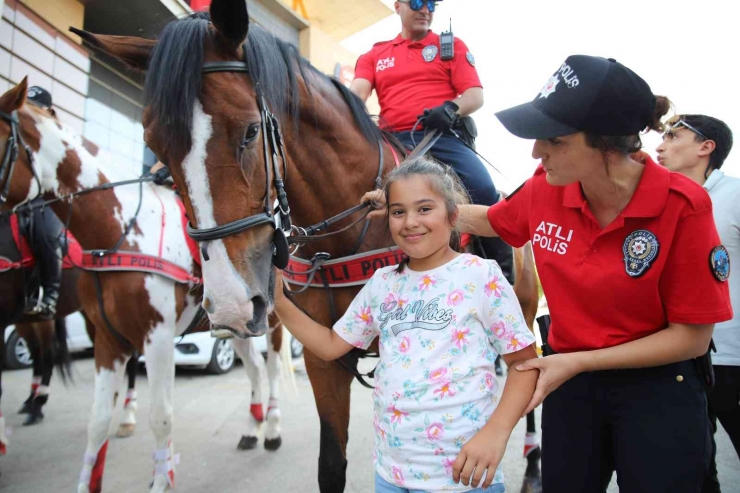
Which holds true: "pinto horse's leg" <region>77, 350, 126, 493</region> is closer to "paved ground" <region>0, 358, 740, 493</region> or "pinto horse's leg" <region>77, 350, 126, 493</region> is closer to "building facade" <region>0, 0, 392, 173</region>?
"paved ground" <region>0, 358, 740, 493</region>

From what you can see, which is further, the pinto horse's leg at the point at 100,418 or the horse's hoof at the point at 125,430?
the horse's hoof at the point at 125,430

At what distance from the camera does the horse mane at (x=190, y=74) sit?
148 centimetres

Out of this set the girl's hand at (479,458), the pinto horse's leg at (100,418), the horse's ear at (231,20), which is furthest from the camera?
the pinto horse's leg at (100,418)

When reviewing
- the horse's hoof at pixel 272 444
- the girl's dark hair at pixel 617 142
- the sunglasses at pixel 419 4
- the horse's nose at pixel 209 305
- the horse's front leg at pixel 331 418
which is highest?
the sunglasses at pixel 419 4

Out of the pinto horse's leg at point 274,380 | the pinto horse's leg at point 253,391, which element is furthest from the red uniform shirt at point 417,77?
the pinto horse's leg at point 253,391

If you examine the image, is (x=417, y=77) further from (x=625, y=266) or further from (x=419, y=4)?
(x=625, y=266)

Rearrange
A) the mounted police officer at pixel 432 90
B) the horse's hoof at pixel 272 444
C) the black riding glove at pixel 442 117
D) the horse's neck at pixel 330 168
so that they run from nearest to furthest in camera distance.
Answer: the horse's neck at pixel 330 168, the black riding glove at pixel 442 117, the mounted police officer at pixel 432 90, the horse's hoof at pixel 272 444

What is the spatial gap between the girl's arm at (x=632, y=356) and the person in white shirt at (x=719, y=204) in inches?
56.3

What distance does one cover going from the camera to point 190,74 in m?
1.52

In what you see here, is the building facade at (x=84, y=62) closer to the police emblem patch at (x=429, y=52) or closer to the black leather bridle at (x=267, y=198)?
the police emblem patch at (x=429, y=52)

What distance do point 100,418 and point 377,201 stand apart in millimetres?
2447

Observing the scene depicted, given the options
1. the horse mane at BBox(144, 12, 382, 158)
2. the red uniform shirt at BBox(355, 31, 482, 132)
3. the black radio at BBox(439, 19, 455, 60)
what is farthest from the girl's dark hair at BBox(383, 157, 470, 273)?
the black radio at BBox(439, 19, 455, 60)

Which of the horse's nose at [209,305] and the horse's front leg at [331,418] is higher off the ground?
the horse's nose at [209,305]

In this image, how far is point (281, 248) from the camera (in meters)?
1.54
